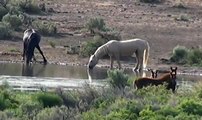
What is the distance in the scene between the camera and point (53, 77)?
109 ft

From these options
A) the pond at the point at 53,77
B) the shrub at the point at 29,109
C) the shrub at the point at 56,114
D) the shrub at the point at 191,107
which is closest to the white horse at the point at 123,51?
the pond at the point at 53,77

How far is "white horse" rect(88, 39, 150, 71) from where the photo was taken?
3888 centimetres

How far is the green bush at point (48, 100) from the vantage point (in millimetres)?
23484

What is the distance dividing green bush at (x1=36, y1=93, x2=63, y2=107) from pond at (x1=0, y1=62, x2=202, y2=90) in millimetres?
3177

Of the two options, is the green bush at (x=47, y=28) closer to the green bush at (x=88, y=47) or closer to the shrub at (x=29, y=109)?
the green bush at (x=88, y=47)

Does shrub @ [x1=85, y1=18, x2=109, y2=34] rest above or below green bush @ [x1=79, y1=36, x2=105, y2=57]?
below

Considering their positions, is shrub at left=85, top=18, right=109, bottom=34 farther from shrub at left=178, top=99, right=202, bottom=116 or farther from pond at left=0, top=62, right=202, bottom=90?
shrub at left=178, top=99, right=202, bottom=116

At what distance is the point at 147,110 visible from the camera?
72.5ft

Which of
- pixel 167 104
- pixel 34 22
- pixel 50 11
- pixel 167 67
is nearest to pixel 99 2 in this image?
pixel 50 11

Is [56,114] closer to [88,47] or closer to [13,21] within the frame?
[88,47]

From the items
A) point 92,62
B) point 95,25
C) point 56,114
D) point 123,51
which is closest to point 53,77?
point 92,62

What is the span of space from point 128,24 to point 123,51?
35.2ft

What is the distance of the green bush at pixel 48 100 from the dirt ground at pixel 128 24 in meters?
16.0

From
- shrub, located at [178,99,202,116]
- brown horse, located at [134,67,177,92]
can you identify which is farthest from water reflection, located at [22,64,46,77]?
shrub, located at [178,99,202,116]
